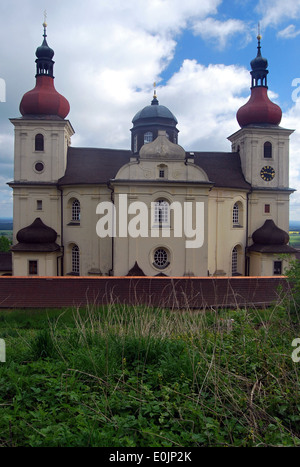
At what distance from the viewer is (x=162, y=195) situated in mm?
20656

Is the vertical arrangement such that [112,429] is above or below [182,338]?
below

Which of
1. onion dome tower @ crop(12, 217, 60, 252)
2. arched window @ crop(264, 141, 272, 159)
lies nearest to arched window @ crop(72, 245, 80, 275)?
onion dome tower @ crop(12, 217, 60, 252)

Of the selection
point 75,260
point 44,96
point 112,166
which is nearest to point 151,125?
point 112,166

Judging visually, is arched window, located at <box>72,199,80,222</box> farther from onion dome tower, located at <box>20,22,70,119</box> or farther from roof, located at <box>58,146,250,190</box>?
onion dome tower, located at <box>20,22,70,119</box>

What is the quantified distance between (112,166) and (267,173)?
11.7 meters

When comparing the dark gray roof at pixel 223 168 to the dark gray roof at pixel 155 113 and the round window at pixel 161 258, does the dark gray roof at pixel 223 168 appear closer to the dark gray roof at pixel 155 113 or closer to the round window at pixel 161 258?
the dark gray roof at pixel 155 113

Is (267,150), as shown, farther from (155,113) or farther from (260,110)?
(155,113)

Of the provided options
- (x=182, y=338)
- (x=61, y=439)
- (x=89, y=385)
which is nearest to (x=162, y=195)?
(x=182, y=338)

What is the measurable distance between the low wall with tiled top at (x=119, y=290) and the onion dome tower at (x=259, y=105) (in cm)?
1588

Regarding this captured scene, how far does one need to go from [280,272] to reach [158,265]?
30.0 feet

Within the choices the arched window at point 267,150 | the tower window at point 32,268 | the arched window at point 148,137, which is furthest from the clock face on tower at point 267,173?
the tower window at point 32,268

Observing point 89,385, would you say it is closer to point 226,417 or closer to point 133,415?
point 133,415

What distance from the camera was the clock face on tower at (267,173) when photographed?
25.7 m

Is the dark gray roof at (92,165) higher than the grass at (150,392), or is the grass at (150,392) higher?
the dark gray roof at (92,165)
